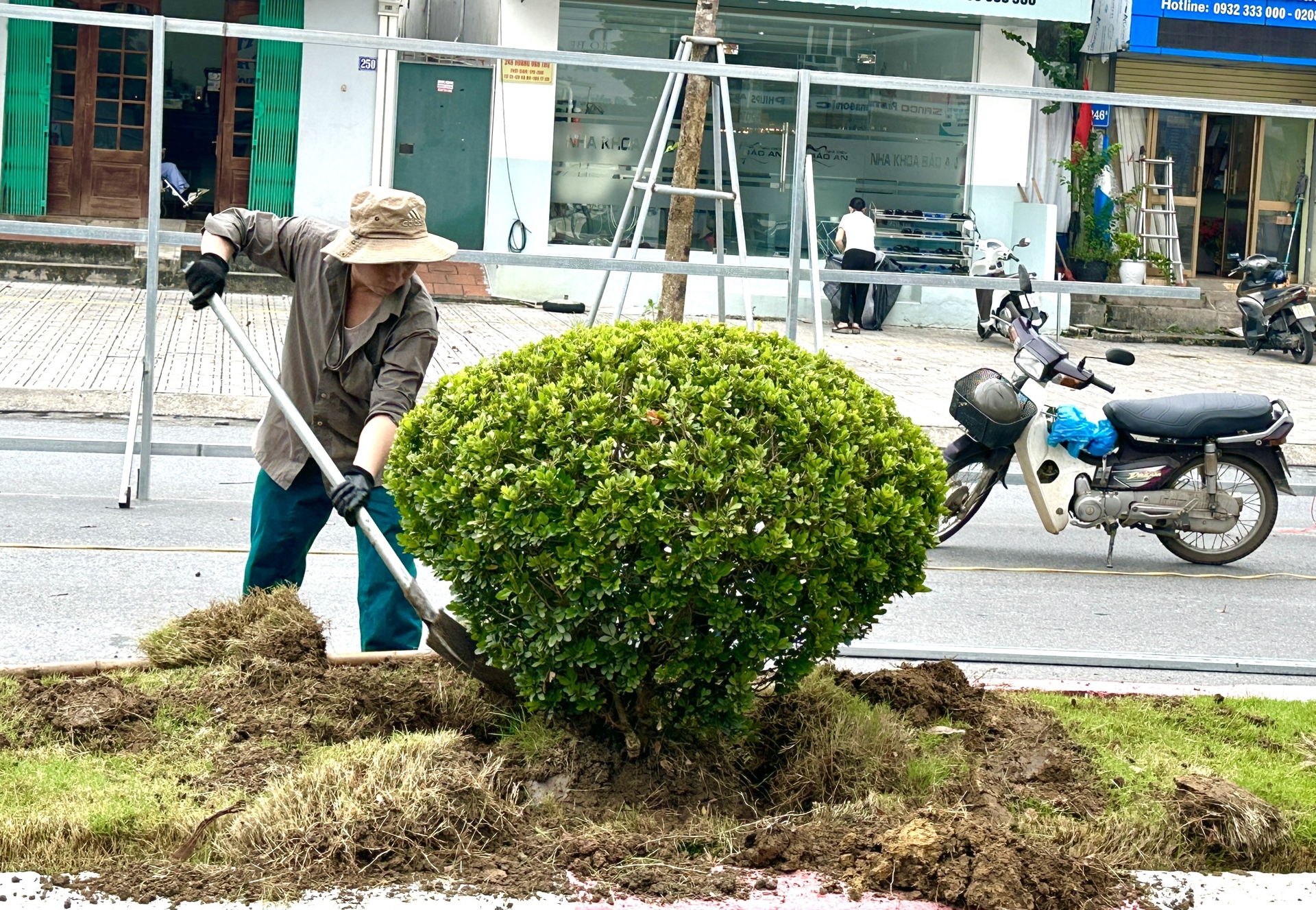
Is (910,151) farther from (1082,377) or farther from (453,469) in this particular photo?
(453,469)

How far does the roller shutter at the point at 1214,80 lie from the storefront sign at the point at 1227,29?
23.3 inches

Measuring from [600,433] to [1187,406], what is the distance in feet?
18.7

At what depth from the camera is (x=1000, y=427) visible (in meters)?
8.02

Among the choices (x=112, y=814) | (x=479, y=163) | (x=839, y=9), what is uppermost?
(x=839, y=9)

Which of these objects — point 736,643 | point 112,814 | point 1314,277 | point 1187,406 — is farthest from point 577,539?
point 1314,277

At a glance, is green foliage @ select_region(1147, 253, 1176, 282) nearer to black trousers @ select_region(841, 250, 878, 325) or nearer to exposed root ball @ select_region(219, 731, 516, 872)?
black trousers @ select_region(841, 250, 878, 325)

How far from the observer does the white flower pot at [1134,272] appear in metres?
15.4

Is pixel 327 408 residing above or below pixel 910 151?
below

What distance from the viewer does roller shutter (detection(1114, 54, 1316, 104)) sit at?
21750 millimetres

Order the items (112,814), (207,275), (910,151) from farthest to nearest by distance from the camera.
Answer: (910,151) < (207,275) < (112,814)

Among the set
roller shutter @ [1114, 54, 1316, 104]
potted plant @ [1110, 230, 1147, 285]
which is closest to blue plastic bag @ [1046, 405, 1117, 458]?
potted plant @ [1110, 230, 1147, 285]

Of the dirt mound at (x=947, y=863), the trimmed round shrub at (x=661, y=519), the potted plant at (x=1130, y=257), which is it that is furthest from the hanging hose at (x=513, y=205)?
the dirt mound at (x=947, y=863)

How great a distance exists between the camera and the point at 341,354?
15.6ft

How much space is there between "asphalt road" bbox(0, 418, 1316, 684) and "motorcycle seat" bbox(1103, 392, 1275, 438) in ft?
2.58
